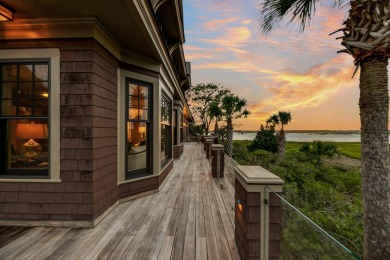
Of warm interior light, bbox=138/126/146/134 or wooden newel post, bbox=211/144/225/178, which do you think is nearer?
warm interior light, bbox=138/126/146/134

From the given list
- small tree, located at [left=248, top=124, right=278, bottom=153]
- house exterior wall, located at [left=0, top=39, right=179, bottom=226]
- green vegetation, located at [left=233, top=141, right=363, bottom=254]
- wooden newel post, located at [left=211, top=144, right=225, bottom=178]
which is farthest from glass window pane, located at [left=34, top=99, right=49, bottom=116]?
small tree, located at [left=248, top=124, right=278, bottom=153]

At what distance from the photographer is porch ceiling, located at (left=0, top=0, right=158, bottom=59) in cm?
262

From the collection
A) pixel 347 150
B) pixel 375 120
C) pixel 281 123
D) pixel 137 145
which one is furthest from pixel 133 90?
pixel 347 150

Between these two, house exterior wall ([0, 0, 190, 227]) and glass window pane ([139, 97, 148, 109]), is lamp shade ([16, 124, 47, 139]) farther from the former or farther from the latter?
glass window pane ([139, 97, 148, 109])

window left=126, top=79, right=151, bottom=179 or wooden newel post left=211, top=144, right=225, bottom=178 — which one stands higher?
window left=126, top=79, right=151, bottom=179

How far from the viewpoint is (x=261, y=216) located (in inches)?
78.2

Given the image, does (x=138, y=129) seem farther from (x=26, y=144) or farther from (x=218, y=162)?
(x=218, y=162)

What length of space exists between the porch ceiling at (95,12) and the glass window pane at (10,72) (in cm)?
62

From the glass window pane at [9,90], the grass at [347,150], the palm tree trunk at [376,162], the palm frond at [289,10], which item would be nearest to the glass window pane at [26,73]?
the glass window pane at [9,90]

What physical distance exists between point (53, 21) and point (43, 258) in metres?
3.30

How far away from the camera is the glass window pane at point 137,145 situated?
451 centimetres

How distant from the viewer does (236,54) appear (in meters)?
13.5

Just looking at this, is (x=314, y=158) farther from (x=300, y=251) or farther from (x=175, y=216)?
(x=300, y=251)

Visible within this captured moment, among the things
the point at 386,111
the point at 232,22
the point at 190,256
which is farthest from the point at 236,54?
the point at 190,256
